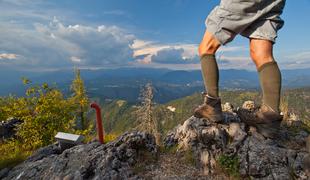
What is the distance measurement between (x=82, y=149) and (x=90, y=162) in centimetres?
77

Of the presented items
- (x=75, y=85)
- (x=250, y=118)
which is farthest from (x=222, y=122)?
(x=75, y=85)

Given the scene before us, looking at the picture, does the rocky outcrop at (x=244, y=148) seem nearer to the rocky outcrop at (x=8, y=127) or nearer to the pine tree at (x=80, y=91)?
the rocky outcrop at (x=8, y=127)

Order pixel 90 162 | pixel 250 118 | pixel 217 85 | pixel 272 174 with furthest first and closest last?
pixel 250 118 < pixel 217 85 < pixel 90 162 < pixel 272 174

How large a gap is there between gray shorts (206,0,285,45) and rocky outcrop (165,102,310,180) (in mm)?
1963

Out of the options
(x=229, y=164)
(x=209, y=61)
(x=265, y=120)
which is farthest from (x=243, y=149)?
(x=209, y=61)

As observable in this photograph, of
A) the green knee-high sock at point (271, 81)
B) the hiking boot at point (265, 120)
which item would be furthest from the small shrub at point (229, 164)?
the green knee-high sock at point (271, 81)

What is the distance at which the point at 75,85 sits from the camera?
123 feet

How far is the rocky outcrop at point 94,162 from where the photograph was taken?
4554 mm

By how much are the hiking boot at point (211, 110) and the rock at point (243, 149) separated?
17cm

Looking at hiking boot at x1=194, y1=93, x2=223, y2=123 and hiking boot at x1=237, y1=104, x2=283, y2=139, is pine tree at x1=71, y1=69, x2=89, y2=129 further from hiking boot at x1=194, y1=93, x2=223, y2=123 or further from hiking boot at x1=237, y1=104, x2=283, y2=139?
hiking boot at x1=237, y1=104, x2=283, y2=139

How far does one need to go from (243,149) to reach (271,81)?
4.69ft

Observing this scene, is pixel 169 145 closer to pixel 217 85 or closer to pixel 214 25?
pixel 217 85

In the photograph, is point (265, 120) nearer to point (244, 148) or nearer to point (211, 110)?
point (244, 148)

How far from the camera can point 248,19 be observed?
181 inches
